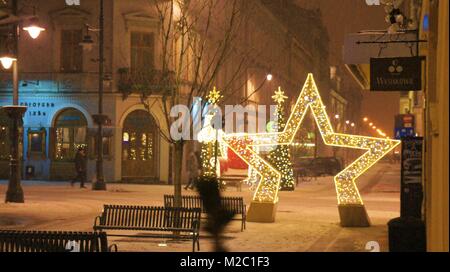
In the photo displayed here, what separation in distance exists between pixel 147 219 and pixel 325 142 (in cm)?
659

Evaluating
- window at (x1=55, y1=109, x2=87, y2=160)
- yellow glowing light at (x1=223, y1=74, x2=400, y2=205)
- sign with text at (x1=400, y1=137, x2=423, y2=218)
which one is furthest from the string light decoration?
window at (x1=55, y1=109, x2=87, y2=160)

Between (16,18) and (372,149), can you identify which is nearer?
(16,18)

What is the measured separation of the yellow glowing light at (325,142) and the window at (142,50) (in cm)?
1828

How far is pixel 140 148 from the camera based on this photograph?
39.1 m

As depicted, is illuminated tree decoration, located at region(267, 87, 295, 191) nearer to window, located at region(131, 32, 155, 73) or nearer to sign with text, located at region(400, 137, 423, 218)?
window, located at region(131, 32, 155, 73)

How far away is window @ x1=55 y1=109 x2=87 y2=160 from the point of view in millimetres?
39188

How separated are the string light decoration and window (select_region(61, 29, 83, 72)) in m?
19.7

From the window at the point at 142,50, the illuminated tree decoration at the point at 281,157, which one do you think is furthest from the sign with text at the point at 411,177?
the window at the point at 142,50

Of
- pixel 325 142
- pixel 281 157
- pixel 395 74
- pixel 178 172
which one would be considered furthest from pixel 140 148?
pixel 395 74

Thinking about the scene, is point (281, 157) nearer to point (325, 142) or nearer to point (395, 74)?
point (325, 142)

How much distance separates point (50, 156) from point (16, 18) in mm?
25190
